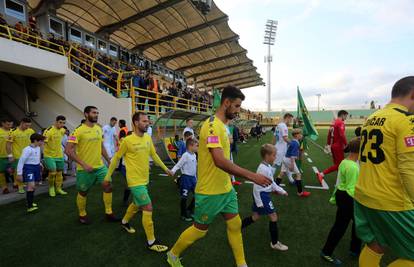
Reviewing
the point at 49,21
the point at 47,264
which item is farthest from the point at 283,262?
the point at 49,21

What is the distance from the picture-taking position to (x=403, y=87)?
7.05 ft

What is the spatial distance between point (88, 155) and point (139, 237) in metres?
1.86

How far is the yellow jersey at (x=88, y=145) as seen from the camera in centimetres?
469

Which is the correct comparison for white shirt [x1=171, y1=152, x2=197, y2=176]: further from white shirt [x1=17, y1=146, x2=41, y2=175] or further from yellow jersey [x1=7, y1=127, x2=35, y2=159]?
yellow jersey [x1=7, y1=127, x2=35, y2=159]

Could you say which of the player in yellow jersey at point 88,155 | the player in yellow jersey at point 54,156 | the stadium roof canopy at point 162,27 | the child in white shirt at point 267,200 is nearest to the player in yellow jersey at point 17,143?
the player in yellow jersey at point 54,156

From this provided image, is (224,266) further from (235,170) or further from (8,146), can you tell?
(8,146)

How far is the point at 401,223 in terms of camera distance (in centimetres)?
197

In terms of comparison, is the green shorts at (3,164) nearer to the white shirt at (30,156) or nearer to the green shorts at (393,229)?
the white shirt at (30,156)

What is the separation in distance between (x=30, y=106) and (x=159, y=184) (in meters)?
8.96

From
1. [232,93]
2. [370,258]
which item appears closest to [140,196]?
[232,93]

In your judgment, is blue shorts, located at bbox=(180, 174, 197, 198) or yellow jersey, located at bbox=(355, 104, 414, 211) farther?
blue shorts, located at bbox=(180, 174, 197, 198)

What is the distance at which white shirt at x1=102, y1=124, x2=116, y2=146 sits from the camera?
28.4ft

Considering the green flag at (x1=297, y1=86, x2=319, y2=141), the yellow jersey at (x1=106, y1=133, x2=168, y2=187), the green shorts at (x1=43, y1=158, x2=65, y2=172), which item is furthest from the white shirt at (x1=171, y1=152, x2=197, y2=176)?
the green flag at (x1=297, y1=86, x2=319, y2=141)

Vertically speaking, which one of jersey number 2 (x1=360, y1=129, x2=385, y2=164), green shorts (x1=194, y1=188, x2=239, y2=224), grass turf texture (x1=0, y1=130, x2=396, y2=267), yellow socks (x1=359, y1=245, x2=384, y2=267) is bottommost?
grass turf texture (x1=0, y1=130, x2=396, y2=267)
